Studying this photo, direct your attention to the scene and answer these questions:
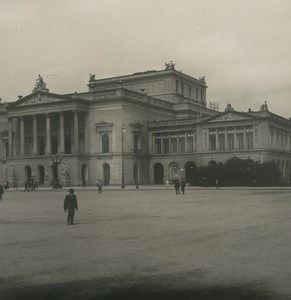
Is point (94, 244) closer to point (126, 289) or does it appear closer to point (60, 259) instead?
point (60, 259)

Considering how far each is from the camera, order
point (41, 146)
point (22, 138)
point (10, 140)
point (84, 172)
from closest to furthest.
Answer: point (84, 172) → point (22, 138) → point (10, 140) → point (41, 146)

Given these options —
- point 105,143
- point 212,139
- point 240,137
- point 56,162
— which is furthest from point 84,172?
point 240,137

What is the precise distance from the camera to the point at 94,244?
55.1 feet

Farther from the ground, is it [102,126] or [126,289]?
[102,126]

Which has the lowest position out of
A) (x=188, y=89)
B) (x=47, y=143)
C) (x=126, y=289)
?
(x=126, y=289)

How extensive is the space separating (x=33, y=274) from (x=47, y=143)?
85.1m

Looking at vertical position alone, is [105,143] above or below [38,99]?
below

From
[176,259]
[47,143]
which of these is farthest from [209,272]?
[47,143]

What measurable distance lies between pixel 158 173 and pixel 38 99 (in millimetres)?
25974

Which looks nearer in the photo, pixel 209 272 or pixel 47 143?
pixel 209 272

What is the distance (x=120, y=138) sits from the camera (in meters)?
90.9

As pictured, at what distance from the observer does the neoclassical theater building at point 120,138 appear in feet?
293

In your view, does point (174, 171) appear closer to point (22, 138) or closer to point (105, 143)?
point (105, 143)

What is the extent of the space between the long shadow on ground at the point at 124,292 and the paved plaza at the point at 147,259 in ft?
0.06
